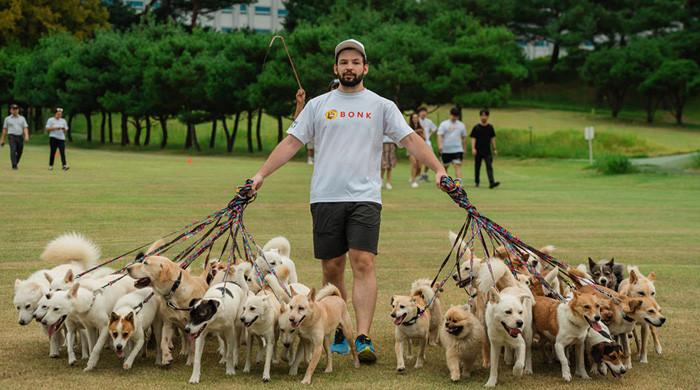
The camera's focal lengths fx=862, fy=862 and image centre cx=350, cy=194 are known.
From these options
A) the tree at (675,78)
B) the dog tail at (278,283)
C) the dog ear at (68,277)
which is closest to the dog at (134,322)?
the dog ear at (68,277)

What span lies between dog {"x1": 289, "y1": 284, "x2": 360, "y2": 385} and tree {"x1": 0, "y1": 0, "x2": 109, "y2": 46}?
243ft

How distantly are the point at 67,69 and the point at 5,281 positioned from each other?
56796mm

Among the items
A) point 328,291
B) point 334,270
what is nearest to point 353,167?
point 334,270

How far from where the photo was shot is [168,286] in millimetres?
6742

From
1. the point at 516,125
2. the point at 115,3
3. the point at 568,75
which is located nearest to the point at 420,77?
the point at 516,125

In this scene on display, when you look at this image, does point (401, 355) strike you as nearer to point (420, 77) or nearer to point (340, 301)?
point (340, 301)

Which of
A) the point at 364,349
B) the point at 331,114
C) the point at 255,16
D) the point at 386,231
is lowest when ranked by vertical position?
the point at 386,231

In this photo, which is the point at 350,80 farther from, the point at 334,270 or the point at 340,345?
the point at 340,345

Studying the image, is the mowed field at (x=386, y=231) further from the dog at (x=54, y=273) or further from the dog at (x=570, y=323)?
the dog at (x=54, y=273)

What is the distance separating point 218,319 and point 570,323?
8.71ft

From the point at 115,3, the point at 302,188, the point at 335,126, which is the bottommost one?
the point at 302,188

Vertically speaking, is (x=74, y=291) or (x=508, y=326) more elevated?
(x=74, y=291)

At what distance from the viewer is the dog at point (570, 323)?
636cm

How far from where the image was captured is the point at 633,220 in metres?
17.5
